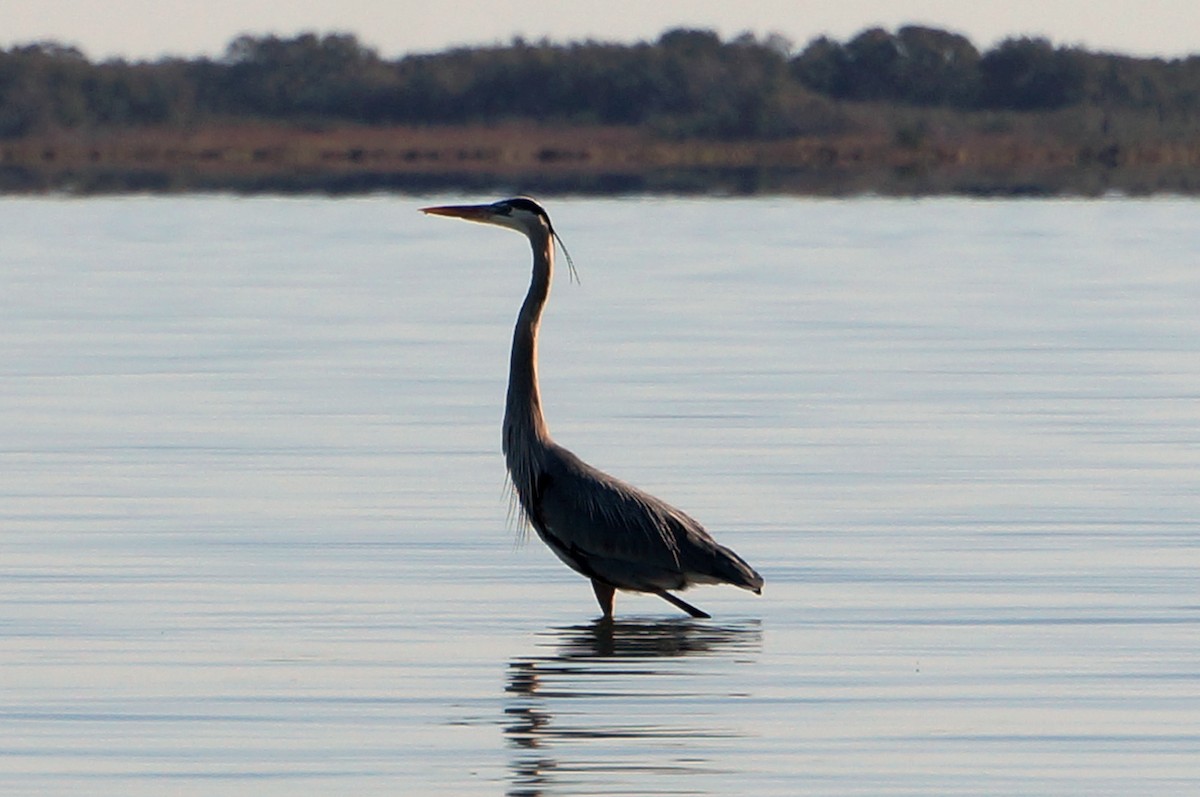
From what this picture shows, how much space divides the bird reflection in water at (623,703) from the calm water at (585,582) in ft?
0.08

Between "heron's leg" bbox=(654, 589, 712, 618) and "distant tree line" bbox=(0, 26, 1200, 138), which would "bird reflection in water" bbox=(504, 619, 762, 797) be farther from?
"distant tree line" bbox=(0, 26, 1200, 138)

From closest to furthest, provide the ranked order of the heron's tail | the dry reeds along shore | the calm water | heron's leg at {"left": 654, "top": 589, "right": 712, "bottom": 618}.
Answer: the calm water → the heron's tail → heron's leg at {"left": 654, "top": 589, "right": 712, "bottom": 618} → the dry reeds along shore

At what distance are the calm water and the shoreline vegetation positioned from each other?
A: 3753 centimetres

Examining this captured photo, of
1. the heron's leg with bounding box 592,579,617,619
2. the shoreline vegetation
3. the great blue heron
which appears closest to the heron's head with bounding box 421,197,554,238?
the great blue heron

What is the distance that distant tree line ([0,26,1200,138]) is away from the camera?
273ft

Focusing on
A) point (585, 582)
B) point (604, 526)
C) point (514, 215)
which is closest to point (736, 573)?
point (604, 526)

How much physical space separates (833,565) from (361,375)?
8213 mm

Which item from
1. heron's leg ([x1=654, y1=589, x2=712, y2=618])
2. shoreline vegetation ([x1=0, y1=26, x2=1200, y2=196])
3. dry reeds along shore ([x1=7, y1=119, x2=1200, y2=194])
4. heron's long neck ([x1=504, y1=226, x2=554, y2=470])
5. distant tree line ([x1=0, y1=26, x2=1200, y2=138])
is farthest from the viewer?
distant tree line ([x1=0, y1=26, x2=1200, y2=138])

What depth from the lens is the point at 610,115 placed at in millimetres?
84062

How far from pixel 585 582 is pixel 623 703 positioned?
2561 mm

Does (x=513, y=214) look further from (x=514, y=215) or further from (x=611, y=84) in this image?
(x=611, y=84)

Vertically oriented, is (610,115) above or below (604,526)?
above

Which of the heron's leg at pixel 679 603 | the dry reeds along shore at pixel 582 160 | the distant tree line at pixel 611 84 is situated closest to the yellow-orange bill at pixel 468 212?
the heron's leg at pixel 679 603

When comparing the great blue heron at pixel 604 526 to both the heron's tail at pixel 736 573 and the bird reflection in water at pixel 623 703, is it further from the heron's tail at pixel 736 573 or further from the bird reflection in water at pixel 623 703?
the bird reflection in water at pixel 623 703
